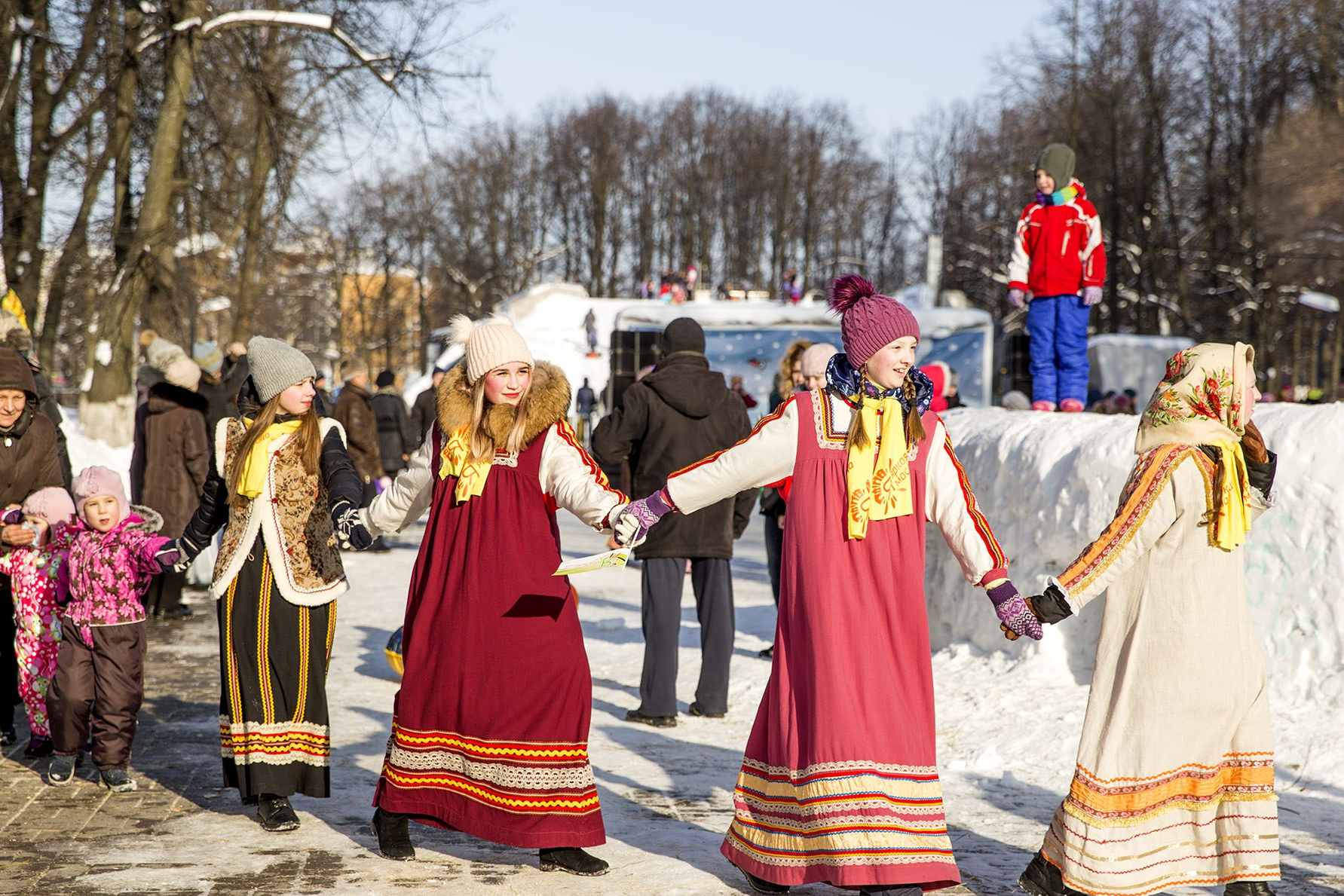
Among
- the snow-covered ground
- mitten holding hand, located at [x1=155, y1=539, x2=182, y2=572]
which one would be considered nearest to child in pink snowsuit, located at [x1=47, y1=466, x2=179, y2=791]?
mitten holding hand, located at [x1=155, y1=539, x2=182, y2=572]

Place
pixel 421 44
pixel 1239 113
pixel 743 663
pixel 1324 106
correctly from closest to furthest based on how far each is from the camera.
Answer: pixel 743 663 < pixel 421 44 < pixel 1324 106 < pixel 1239 113

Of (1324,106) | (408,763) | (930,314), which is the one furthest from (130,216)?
(1324,106)

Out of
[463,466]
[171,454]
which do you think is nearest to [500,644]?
[463,466]

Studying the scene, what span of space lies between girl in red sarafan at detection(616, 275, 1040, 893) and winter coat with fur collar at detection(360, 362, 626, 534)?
201 millimetres

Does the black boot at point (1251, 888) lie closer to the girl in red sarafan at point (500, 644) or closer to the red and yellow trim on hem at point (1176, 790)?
the red and yellow trim on hem at point (1176, 790)

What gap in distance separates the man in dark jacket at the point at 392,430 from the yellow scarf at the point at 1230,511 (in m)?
11.6

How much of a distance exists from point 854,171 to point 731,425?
185 feet

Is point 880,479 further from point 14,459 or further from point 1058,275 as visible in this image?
point 1058,275

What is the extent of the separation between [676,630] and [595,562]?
110 inches

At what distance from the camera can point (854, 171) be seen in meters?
62.2

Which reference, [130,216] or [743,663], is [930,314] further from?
[743,663]

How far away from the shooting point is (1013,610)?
415 centimetres

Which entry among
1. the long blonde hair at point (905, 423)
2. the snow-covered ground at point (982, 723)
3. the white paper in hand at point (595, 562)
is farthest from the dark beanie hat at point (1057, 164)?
the white paper in hand at point (595, 562)

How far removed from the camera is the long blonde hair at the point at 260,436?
511 cm
